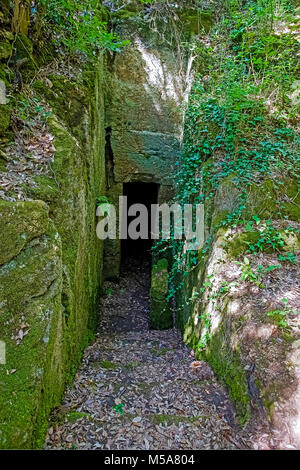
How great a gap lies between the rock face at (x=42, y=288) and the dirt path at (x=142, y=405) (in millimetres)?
236

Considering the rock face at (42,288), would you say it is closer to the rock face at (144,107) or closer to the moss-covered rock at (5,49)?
the moss-covered rock at (5,49)

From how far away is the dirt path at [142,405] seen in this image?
2.24 meters

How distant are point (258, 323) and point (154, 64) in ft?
22.4

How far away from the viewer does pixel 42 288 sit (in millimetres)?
2484

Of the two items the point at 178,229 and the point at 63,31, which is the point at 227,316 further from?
the point at 63,31

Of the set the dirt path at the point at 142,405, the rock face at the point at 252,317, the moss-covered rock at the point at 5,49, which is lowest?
the dirt path at the point at 142,405

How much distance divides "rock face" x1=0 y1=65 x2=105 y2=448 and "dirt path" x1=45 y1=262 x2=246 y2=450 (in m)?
0.24

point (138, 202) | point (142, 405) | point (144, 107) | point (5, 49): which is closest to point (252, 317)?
point (142, 405)

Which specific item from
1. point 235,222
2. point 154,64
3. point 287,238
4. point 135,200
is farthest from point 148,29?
point 287,238

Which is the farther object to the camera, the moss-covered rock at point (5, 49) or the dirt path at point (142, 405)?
the moss-covered rock at point (5, 49)

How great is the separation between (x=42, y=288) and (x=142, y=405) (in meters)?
1.65

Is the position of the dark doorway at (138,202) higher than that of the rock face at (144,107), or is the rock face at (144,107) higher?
the rock face at (144,107)

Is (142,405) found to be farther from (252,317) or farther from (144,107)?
(144,107)

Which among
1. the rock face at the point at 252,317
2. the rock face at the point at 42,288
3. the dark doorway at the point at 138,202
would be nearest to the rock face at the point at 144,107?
the dark doorway at the point at 138,202
